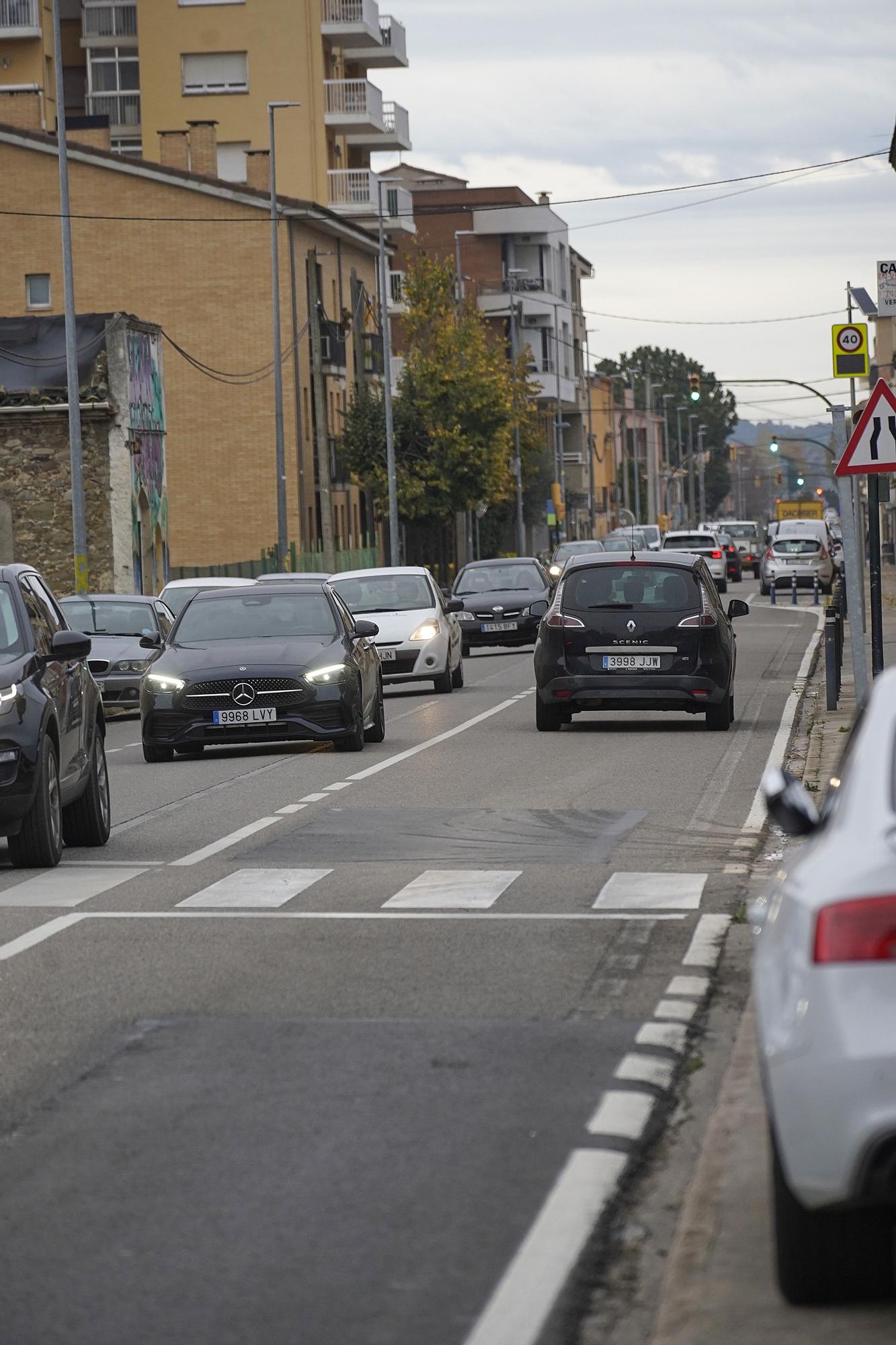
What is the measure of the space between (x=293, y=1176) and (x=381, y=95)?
78625 millimetres

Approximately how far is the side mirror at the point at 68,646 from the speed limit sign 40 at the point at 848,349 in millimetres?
10987

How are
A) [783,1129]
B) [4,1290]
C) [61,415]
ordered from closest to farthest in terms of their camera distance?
[783,1129] < [4,1290] < [61,415]

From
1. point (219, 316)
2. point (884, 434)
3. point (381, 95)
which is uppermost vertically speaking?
point (381, 95)

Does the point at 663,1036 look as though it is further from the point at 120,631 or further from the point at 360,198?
the point at 360,198

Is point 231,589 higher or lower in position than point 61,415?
lower

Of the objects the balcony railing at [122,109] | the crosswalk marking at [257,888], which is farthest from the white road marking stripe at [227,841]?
the balcony railing at [122,109]

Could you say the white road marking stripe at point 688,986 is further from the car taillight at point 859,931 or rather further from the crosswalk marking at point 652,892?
the car taillight at point 859,931

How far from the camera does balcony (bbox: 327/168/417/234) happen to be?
7988 cm

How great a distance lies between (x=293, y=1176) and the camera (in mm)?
6309

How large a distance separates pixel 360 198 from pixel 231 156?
14.9 ft

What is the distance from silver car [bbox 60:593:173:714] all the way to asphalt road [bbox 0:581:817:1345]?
12655mm

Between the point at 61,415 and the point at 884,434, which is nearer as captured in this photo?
the point at 884,434

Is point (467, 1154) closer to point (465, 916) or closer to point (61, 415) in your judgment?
point (465, 916)

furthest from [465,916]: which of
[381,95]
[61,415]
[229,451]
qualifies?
[381,95]
